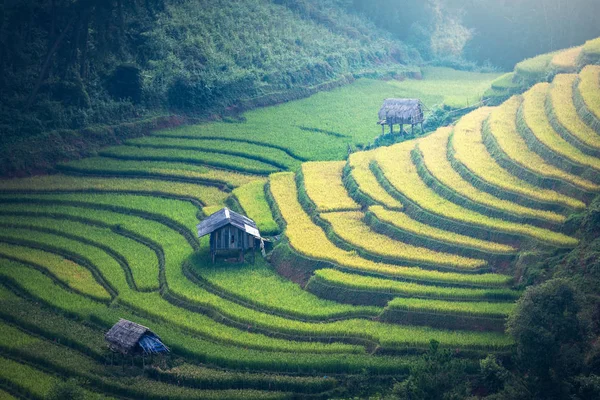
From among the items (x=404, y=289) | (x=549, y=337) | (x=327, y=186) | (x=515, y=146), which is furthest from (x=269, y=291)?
(x=515, y=146)

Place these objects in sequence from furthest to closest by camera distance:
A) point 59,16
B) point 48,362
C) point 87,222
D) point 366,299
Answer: point 59,16, point 87,222, point 366,299, point 48,362

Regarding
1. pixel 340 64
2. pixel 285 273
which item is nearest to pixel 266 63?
pixel 340 64

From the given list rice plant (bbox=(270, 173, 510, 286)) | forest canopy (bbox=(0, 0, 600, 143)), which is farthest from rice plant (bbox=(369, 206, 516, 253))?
forest canopy (bbox=(0, 0, 600, 143))

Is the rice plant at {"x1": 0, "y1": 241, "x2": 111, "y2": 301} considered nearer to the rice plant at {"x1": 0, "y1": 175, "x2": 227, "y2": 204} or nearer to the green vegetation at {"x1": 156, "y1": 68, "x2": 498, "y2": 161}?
the rice plant at {"x1": 0, "y1": 175, "x2": 227, "y2": 204}

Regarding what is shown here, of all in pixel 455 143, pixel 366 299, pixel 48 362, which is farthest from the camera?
pixel 455 143

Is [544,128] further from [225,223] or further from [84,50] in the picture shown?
[84,50]

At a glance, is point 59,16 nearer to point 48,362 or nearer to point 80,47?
point 80,47

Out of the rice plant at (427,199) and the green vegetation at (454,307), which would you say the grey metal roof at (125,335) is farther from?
the rice plant at (427,199)
